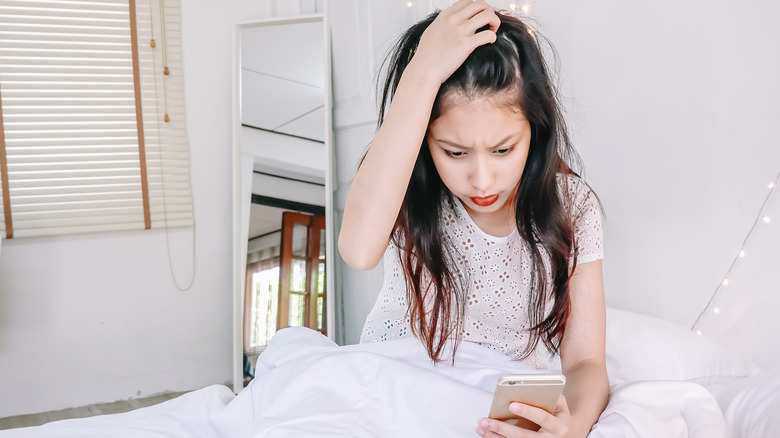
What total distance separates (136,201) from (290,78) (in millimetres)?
834

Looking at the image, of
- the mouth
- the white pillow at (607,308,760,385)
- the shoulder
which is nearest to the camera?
the mouth

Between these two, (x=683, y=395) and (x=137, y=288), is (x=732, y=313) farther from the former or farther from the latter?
(x=137, y=288)

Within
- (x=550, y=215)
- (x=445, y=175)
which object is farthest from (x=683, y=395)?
(x=445, y=175)

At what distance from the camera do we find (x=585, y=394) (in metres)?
1.01

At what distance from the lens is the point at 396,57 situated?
3.59 feet

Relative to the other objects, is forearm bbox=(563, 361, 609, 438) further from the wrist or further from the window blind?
the window blind

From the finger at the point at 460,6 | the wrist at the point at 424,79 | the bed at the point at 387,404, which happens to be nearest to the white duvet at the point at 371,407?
the bed at the point at 387,404

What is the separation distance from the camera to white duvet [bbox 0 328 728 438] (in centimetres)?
90

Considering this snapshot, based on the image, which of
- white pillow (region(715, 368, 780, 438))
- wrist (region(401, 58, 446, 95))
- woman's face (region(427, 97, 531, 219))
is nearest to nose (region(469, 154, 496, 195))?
woman's face (region(427, 97, 531, 219))

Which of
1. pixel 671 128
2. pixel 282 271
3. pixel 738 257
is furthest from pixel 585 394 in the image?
pixel 282 271

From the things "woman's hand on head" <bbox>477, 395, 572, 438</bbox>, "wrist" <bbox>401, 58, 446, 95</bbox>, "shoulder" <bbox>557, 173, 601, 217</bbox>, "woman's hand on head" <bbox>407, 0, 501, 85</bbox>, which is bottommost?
"woman's hand on head" <bbox>477, 395, 572, 438</bbox>

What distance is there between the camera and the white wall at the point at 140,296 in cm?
292

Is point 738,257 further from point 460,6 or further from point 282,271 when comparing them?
point 282,271

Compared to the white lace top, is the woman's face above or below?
above
